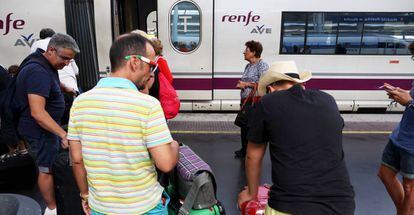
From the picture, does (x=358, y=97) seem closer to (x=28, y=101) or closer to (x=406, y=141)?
(x=406, y=141)

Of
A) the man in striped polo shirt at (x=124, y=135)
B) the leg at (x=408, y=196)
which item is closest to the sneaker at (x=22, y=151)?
the man in striped polo shirt at (x=124, y=135)

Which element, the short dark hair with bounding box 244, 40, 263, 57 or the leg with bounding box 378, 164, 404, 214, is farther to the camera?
the short dark hair with bounding box 244, 40, 263, 57

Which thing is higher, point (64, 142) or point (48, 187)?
point (64, 142)

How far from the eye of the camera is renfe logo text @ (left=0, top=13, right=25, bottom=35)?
6.83 metres

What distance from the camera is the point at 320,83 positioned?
7.24 metres

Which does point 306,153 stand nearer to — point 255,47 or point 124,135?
point 124,135

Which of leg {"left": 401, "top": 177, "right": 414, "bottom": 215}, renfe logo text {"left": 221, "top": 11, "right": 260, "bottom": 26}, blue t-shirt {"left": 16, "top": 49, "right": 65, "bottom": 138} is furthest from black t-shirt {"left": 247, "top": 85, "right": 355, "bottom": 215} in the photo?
renfe logo text {"left": 221, "top": 11, "right": 260, "bottom": 26}

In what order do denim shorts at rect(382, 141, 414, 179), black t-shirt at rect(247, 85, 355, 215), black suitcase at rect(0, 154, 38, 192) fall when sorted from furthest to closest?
black suitcase at rect(0, 154, 38, 192), denim shorts at rect(382, 141, 414, 179), black t-shirt at rect(247, 85, 355, 215)

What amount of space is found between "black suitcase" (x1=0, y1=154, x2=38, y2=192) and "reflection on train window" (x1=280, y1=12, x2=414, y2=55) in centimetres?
488

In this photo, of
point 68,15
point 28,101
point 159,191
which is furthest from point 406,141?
point 68,15

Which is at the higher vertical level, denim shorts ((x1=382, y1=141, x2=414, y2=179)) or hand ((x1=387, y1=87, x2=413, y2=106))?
hand ((x1=387, y1=87, x2=413, y2=106))

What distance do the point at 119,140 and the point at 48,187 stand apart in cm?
174

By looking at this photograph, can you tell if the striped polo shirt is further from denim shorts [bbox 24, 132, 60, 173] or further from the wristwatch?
the wristwatch

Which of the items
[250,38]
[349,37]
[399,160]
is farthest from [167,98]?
[349,37]
